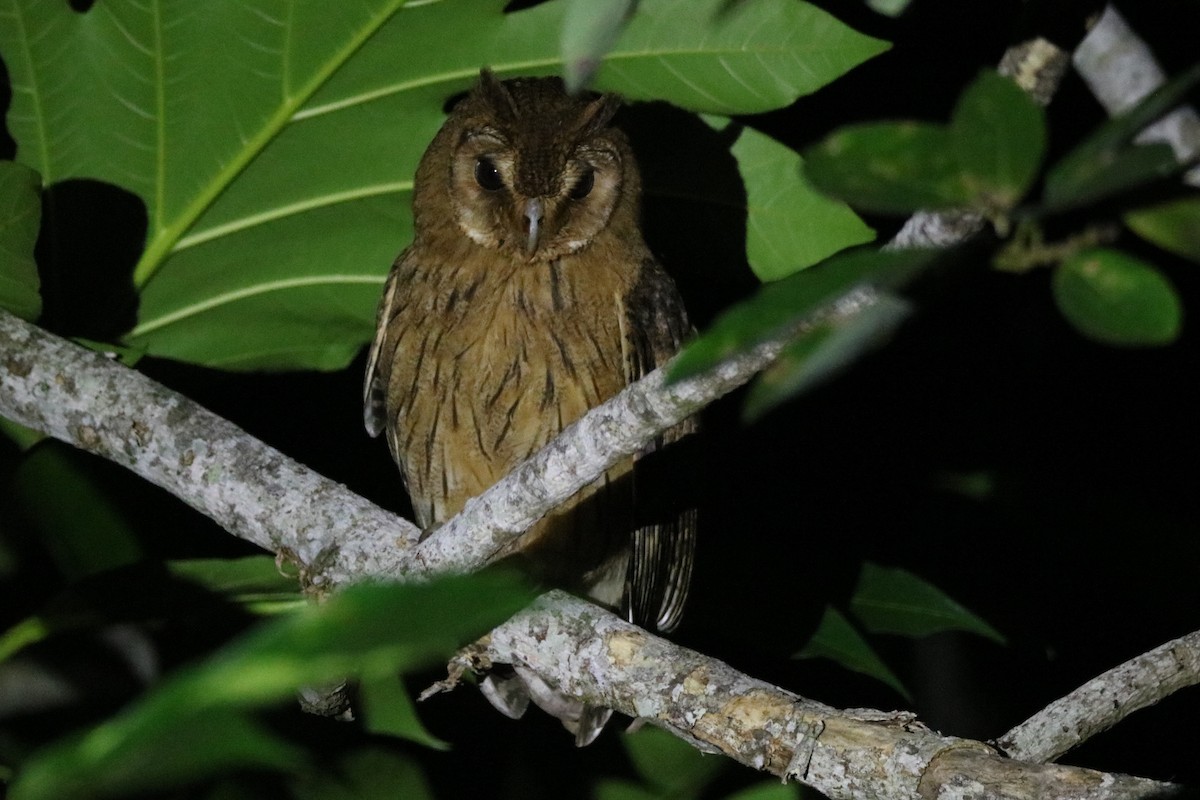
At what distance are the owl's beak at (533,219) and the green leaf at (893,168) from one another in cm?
168

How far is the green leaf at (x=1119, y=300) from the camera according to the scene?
0.64 metres

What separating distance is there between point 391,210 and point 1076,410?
1.53m

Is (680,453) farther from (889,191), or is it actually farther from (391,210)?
(889,191)

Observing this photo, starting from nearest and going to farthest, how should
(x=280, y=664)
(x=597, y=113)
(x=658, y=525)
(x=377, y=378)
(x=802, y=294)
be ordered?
(x=280, y=664) → (x=802, y=294) → (x=597, y=113) → (x=658, y=525) → (x=377, y=378)

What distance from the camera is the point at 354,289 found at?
2.61m

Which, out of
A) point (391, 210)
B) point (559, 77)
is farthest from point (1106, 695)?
point (391, 210)

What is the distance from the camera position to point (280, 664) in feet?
1.82

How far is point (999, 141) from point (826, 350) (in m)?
0.14

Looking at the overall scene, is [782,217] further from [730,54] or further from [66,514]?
[66,514]

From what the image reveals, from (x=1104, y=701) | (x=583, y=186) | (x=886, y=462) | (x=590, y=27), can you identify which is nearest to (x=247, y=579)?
(x=583, y=186)

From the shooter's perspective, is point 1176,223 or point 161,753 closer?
point 161,753

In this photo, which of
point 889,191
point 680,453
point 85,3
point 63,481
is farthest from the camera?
point 85,3

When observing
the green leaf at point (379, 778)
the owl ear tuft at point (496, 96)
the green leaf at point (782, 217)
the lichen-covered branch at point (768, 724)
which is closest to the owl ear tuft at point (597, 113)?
the owl ear tuft at point (496, 96)

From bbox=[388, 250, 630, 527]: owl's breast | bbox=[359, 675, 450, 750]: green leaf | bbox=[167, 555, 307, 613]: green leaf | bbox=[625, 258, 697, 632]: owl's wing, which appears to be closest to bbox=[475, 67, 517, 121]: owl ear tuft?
bbox=[388, 250, 630, 527]: owl's breast
